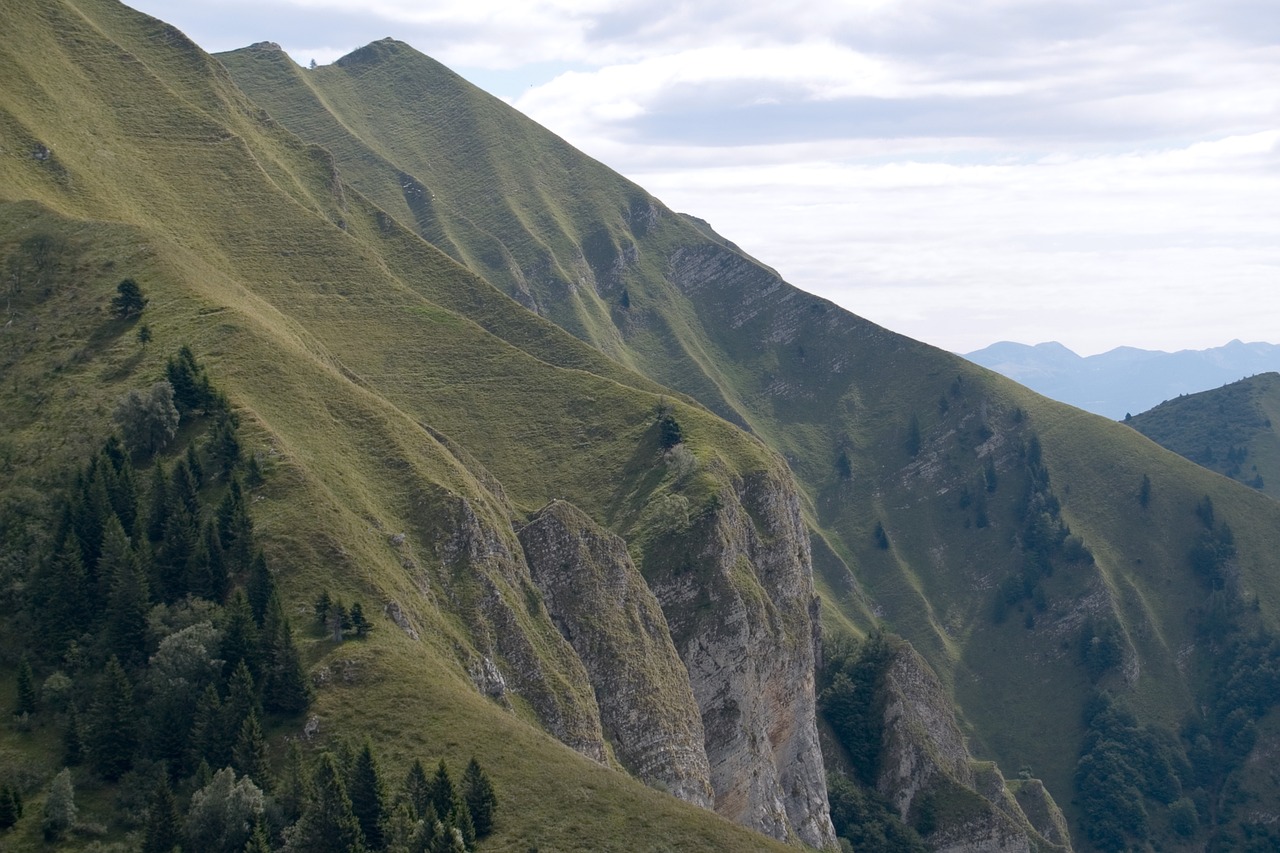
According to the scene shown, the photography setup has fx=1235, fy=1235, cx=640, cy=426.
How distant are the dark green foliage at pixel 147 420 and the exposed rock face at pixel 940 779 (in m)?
110

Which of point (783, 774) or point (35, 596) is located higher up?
point (35, 596)

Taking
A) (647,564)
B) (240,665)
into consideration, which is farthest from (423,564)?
(647,564)

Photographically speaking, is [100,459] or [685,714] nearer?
[100,459]

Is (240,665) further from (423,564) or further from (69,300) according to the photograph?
(69,300)

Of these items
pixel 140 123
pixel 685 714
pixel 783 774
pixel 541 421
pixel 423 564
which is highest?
pixel 140 123

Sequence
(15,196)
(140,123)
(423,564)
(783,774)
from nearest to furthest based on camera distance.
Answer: (423,564), (15,196), (783,774), (140,123)

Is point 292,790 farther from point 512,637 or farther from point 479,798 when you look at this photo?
point 512,637

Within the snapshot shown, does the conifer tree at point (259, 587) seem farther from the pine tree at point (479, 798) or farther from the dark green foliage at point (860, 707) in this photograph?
the dark green foliage at point (860, 707)

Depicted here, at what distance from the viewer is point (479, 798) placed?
77312 mm

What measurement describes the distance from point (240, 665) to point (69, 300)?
184 ft

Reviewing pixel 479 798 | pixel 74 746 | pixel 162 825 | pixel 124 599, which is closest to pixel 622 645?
pixel 479 798

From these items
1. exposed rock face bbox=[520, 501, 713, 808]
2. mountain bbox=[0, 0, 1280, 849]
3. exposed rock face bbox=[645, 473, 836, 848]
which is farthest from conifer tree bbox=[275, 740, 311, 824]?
exposed rock face bbox=[645, 473, 836, 848]

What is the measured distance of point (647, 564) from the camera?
139375 millimetres

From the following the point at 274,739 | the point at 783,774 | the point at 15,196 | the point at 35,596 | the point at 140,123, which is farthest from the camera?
the point at 140,123
